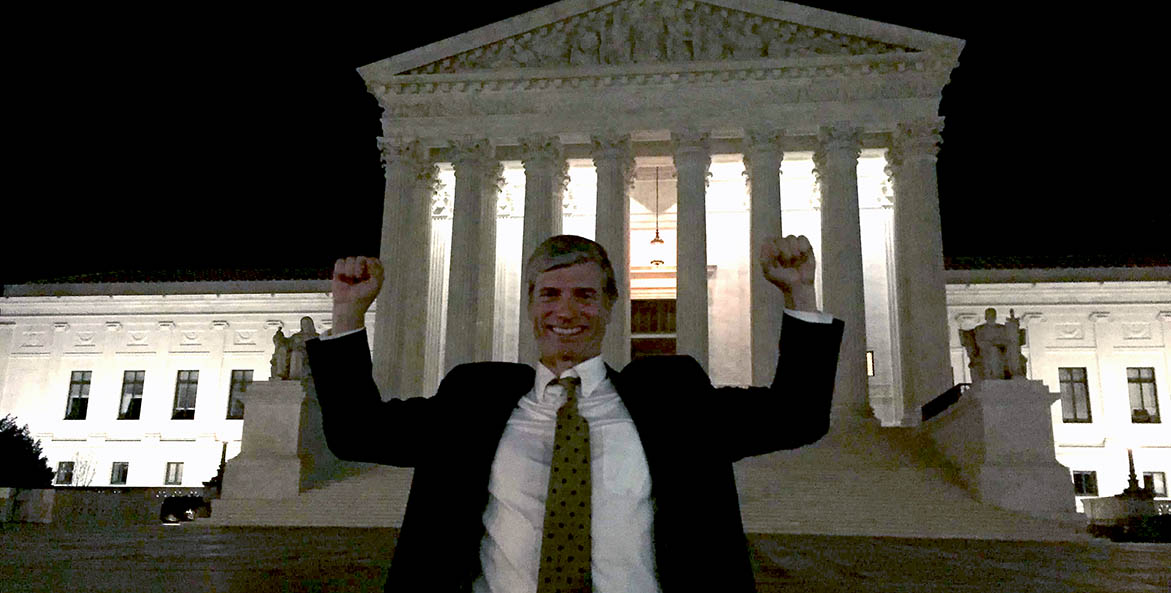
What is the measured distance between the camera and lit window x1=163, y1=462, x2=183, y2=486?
43.6 meters

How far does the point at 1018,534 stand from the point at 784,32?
1787 cm

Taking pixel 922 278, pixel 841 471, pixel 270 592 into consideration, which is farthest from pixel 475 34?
pixel 270 592

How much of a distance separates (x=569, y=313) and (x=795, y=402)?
32.3 inches

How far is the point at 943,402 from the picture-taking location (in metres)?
24.3

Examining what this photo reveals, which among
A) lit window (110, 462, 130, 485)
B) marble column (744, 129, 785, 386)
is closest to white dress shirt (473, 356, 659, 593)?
marble column (744, 129, 785, 386)

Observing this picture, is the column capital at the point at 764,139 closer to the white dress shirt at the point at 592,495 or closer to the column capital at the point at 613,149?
the column capital at the point at 613,149

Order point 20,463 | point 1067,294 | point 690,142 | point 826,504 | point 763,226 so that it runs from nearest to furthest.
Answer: point 826,504 < point 20,463 < point 763,226 < point 690,142 < point 1067,294

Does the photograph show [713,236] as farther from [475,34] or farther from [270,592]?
[270,592]

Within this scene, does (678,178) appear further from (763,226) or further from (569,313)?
(569,313)

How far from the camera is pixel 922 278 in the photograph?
28.9 m

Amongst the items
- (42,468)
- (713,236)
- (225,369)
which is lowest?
(42,468)

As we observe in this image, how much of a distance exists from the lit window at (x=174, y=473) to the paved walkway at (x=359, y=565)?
33.7 meters

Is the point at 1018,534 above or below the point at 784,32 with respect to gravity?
below

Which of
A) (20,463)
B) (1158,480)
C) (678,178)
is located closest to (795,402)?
(678,178)
